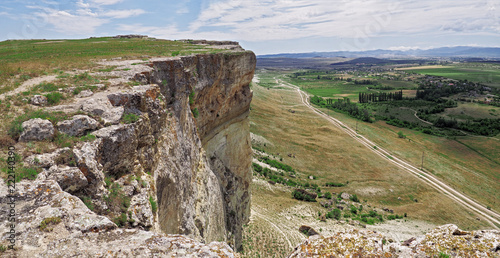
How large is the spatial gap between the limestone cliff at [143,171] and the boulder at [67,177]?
0.08 ft

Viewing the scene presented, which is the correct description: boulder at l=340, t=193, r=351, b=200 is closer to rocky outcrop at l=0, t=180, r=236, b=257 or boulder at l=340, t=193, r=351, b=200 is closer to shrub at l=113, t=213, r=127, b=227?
rocky outcrop at l=0, t=180, r=236, b=257

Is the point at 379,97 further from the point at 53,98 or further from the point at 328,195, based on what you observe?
the point at 53,98

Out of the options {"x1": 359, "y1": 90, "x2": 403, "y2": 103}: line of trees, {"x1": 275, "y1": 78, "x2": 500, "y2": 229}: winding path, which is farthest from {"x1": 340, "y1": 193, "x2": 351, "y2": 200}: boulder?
{"x1": 359, "y1": 90, "x2": 403, "y2": 103}: line of trees

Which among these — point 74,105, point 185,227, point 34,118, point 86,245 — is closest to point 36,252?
point 86,245

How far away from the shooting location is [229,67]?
24.5m

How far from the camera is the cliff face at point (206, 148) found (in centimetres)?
1415

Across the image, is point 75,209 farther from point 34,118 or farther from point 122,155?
point 34,118

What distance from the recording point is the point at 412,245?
7438 mm

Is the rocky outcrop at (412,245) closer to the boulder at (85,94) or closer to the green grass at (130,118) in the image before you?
the green grass at (130,118)

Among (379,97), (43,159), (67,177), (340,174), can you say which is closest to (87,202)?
(67,177)

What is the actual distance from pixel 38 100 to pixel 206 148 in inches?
580

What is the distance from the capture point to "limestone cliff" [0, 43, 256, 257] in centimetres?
625

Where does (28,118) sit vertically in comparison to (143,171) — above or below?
above

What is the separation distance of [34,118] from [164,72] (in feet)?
25.5
